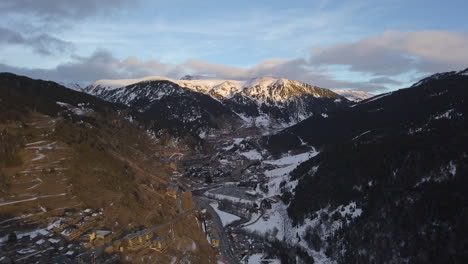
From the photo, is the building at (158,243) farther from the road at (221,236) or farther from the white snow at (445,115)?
the white snow at (445,115)

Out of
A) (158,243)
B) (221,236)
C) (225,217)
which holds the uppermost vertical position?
(158,243)

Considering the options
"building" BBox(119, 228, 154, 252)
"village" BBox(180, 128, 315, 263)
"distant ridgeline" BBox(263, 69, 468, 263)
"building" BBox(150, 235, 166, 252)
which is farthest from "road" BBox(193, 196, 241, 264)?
"building" BBox(119, 228, 154, 252)

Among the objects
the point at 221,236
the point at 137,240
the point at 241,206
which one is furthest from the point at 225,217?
the point at 137,240

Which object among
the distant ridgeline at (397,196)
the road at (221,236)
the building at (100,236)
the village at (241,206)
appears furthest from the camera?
the village at (241,206)

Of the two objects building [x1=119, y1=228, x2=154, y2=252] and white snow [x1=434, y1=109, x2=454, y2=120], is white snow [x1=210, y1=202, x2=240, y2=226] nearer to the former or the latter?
building [x1=119, y1=228, x2=154, y2=252]

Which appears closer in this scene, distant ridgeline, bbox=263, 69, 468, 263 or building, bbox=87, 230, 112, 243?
building, bbox=87, 230, 112, 243

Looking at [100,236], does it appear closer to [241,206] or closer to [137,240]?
[137,240]

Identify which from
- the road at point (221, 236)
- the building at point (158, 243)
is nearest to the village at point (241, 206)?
the road at point (221, 236)

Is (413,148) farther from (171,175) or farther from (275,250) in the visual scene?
(171,175)

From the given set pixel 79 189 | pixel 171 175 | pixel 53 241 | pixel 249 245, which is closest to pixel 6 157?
pixel 79 189
